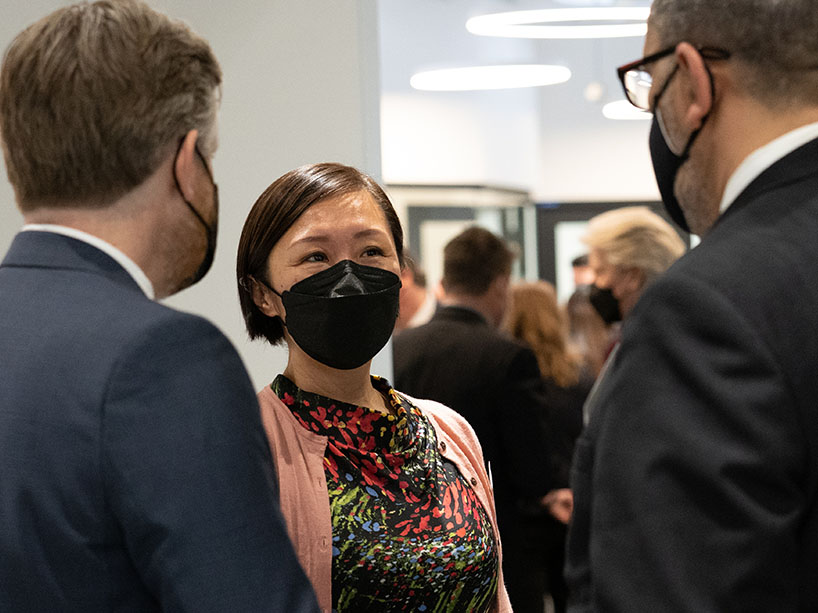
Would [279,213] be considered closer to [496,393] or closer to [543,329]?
[496,393]

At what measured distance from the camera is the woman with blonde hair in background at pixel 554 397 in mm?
4398

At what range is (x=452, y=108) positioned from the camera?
9430 mm

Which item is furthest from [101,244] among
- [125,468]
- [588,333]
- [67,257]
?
[588,333]

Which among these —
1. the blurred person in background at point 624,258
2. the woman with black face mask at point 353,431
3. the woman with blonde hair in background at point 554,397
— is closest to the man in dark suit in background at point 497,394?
the woman with blonde hair in background at point 554,397

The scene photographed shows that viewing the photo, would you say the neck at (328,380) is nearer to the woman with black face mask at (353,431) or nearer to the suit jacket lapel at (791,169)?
the woman with black face mask at (353,431)

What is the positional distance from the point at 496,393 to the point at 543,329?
1.27 metres

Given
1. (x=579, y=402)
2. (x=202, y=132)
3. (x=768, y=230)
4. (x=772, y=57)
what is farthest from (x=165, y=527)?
(x=579, y=402)

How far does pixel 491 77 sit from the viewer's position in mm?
8031

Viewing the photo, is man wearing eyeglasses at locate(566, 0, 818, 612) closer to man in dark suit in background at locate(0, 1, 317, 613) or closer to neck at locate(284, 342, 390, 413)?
man in dark suit in background at locate(0, 1, 317, 613)

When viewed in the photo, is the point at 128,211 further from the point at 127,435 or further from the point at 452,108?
the point at 452,108

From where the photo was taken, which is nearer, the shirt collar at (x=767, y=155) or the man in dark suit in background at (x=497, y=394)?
the shirt collar at (x=767, y=155)

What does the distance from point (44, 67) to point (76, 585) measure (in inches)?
24.1

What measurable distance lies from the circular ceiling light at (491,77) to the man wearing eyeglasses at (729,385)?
682 cm

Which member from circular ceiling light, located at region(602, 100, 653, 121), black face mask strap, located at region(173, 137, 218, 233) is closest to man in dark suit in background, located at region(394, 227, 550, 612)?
black face mask strap, located at region(173, 137, 218, 233)
